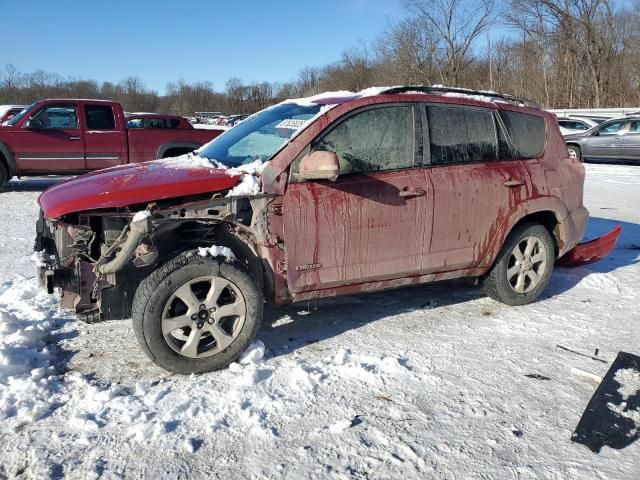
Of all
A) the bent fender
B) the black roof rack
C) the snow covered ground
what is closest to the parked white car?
the bent fender

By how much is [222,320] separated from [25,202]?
798 cm

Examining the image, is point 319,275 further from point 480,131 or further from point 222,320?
point 480,131

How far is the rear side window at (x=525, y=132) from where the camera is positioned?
15.5 feet

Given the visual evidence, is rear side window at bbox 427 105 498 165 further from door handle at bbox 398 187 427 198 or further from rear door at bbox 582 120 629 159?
rear door at bbox 582 120 629 159

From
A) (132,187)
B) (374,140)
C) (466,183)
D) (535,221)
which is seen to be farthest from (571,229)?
(132,187)

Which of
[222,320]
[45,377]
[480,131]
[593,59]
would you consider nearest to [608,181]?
[480,131]

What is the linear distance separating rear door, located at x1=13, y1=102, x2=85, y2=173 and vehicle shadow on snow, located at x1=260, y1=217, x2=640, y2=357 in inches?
328

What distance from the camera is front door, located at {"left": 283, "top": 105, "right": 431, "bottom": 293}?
3.73 meters

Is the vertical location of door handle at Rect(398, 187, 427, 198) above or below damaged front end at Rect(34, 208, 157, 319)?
above

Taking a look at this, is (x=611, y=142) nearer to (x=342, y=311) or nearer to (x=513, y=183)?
(x=513, y=183)

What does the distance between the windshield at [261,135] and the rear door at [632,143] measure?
16098 mm

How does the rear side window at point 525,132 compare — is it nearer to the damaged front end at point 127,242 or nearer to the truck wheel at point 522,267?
the truck wheel at point 522,267

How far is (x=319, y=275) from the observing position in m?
3.82

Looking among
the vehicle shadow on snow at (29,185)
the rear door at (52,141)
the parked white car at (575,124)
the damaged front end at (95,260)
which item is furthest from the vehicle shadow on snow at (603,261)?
the parked white car at (575,124)
